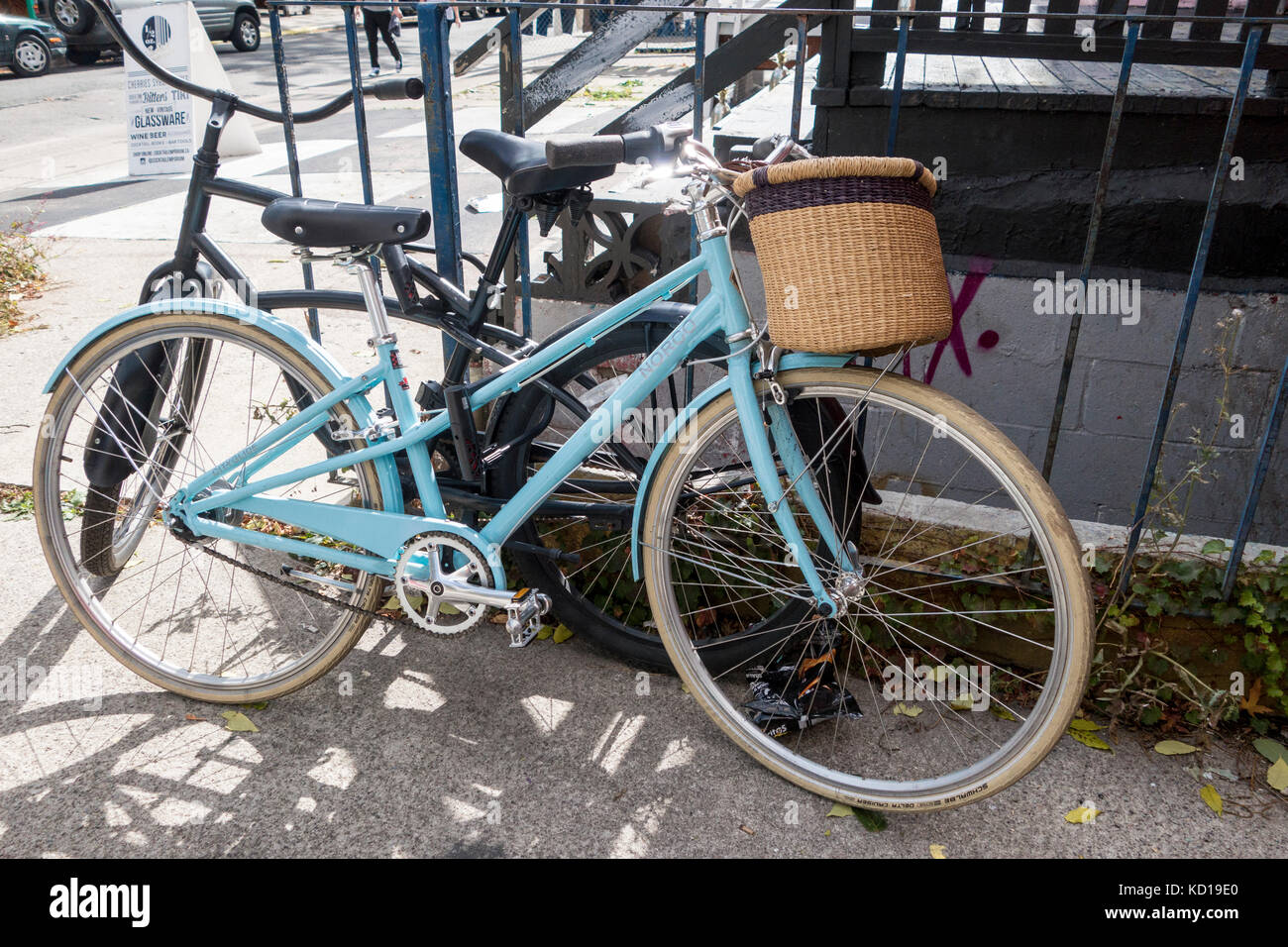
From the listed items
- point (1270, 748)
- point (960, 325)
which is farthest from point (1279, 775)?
point (960, 325)

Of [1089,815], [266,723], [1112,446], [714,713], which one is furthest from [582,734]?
[1112,446]

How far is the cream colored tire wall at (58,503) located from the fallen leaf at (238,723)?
37 millimetres

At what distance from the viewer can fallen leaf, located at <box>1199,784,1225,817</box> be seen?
2.38 m

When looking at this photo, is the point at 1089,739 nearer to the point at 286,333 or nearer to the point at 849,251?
the point at 849,251

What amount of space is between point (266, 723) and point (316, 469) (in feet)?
2.34

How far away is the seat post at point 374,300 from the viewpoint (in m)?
2.41

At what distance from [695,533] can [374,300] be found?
0.99m

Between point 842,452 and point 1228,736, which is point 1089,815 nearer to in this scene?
point 1228,736

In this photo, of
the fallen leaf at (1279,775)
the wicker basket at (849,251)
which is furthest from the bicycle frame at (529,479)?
the fallen leaf at (1279,775)

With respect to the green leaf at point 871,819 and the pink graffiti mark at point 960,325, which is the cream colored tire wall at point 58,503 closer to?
the green leaf at point 871,819

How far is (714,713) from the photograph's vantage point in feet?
8.11

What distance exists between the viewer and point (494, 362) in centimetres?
259

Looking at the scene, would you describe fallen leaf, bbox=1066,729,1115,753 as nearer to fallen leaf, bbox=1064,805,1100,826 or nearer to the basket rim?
fallen leaf, bbox=1064,805,1100,826

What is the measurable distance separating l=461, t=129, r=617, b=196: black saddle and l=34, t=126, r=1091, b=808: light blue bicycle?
0.06ft
